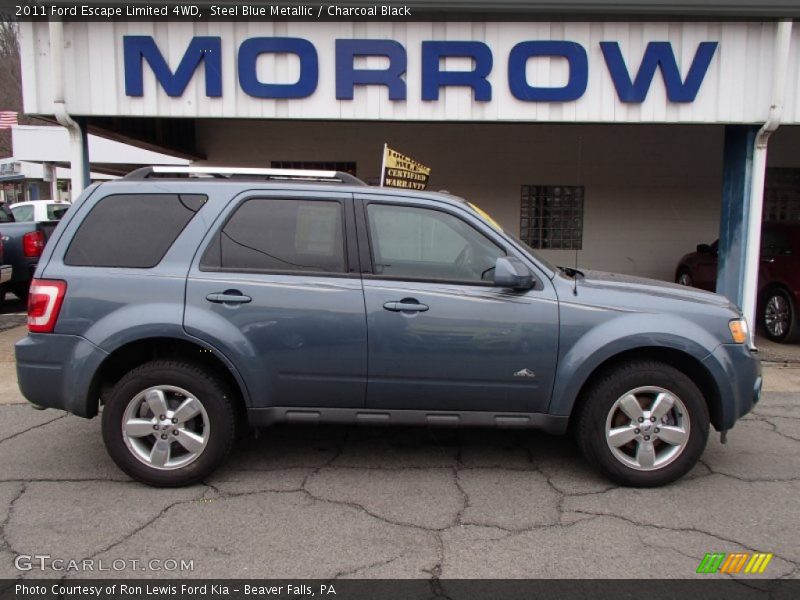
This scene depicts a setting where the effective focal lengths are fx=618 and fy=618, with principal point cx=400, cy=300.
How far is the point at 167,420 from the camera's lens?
147 inches

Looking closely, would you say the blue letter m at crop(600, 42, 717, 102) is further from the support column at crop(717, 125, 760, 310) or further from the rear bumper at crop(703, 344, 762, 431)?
the rear bumper at crop(703, 344, 762, 431)

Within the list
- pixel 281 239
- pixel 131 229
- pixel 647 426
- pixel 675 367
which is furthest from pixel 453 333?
pixel 131 229

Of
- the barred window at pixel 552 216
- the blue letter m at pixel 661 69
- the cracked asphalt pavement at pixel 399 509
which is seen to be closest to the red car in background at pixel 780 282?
the blue letter m at pixel 661 69

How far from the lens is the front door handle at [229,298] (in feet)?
12.0

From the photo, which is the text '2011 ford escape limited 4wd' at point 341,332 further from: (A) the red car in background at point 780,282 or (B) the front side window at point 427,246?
(A) the red car in background at point 780,282

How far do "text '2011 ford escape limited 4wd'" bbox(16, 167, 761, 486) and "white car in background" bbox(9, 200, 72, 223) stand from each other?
33.3 ft

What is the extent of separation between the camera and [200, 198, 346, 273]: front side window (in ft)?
12.4

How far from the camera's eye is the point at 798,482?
13.1 ft

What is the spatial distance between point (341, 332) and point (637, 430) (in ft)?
6.21

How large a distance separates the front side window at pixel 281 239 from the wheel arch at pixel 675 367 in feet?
5.53

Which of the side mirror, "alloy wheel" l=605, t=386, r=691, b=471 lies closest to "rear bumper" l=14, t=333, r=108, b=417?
the side mirror
